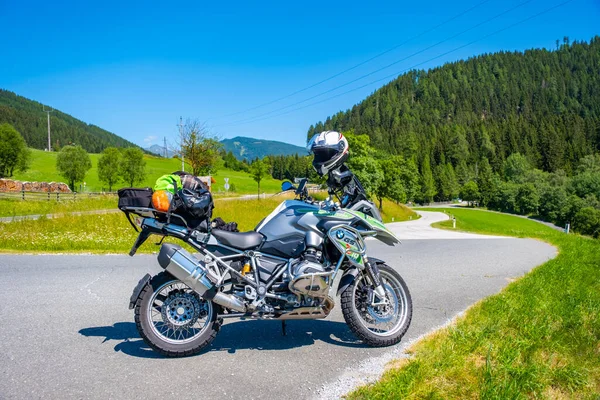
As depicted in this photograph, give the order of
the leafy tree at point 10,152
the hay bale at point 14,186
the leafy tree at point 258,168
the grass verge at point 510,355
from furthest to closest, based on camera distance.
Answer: the leafy tree at point 10,152 < the leafy tree at point 258,168 < the hay bale at point 14,186 < the grass verge at point 510,355

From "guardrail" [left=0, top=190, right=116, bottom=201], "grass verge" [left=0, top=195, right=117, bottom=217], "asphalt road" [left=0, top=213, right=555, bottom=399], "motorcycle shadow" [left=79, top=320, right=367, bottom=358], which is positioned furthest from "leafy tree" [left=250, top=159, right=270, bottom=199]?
"motorcycle shadow" [left=79, top=320, right=367, bottom=358]

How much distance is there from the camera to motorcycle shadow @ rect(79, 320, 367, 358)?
172 inches

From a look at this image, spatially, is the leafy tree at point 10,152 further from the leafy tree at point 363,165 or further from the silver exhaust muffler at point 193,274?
the silver exhaust muffler at point 193,274

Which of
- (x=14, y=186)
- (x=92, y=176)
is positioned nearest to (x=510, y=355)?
(x=14, y=186)

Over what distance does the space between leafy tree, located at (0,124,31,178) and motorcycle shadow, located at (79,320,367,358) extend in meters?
64.6

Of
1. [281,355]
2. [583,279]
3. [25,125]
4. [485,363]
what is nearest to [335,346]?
[281,355]

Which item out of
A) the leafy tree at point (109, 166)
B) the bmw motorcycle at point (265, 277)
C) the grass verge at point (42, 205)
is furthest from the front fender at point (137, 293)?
the leafy tree at point (109, 166)

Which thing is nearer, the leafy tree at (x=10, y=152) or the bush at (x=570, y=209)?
the leafy tree at (x=10, y=152)

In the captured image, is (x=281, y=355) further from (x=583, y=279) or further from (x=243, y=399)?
(x=583, y=279)

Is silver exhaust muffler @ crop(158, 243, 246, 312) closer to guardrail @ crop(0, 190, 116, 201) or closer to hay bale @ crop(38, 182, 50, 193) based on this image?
guardrail @ crop(0, 190, 116, 201)

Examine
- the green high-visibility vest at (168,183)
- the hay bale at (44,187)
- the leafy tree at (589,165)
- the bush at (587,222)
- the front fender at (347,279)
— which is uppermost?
the leafy tree at (589,165)

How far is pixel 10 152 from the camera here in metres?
58.5

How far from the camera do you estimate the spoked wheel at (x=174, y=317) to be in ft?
13.1

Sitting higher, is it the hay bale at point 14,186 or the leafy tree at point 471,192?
the hay bale at point 14,186
